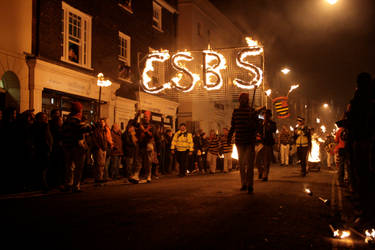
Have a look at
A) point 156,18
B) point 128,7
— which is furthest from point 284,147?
point 128,7

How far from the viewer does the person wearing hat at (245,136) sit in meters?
8.85

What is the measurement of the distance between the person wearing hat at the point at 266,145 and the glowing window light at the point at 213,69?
5425 mm

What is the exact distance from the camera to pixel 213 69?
17.6m

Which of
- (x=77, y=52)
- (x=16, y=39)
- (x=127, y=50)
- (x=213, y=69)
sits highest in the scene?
(x=127, y=50)

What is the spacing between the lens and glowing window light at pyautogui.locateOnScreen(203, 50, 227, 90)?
1750 centimetres

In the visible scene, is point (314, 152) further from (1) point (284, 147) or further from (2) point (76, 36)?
(2) point (76, 36)

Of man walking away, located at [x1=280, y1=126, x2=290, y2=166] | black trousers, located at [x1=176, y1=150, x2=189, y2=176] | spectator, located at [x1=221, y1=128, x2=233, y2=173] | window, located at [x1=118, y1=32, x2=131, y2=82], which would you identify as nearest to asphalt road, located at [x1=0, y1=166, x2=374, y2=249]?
black trousers, located at [x1=176, y1=150, x2=189, y2=176]

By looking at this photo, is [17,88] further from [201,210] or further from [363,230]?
[363,230]

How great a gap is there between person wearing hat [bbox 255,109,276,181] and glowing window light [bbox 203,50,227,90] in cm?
542

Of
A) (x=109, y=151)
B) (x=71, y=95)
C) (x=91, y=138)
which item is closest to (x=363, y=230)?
(x=91, y=138)

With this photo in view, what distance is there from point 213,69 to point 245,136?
Answer: 9008 millimetres

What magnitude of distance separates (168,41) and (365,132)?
22.3 m

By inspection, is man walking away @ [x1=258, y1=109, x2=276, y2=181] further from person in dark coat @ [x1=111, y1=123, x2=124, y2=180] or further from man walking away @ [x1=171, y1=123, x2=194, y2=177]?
person in dark coat @ [x1=111, y1=123, x2=124, y2=180]

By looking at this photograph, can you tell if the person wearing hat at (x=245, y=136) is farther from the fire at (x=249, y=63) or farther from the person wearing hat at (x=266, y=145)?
the fire at (x=249, y=63)
